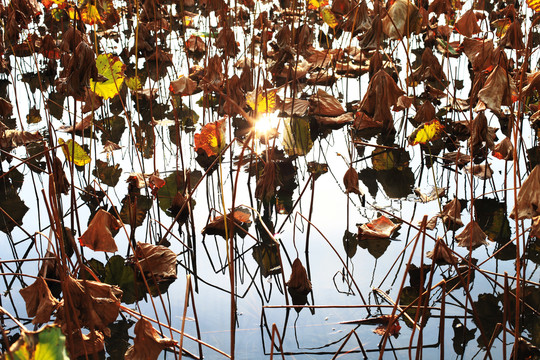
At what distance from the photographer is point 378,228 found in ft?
4.40

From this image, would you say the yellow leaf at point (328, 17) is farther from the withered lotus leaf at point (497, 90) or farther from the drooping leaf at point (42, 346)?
the drooping leaf at point (42, 346)

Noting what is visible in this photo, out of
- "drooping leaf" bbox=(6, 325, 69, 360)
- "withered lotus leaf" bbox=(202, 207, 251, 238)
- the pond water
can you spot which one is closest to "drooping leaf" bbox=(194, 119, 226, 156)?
the pond water

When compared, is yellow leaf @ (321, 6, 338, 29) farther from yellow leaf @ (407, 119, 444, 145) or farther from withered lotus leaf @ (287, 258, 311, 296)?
withered lotus leaf @ (287, 258, 311, 296)

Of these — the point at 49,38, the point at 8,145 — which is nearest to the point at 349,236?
the point at 8,145

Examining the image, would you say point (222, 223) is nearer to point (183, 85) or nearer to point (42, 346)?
point (183, 85)

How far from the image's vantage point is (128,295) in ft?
3.58

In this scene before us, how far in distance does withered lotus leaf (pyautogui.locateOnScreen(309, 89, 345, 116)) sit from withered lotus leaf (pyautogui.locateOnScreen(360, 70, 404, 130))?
0.65m

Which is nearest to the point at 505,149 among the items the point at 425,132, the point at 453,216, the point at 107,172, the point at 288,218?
the point at 425,132

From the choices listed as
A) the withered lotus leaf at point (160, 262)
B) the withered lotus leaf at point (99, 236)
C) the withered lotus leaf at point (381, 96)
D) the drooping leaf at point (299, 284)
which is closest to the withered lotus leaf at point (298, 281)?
the drooping leaf at point (299, 284)

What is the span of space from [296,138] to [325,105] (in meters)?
0.32

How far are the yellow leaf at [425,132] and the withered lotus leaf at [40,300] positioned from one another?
46.0 inches

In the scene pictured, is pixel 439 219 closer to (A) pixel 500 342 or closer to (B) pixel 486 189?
(B) pixel 486 189

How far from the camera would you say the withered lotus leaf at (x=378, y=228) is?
4.32 feet

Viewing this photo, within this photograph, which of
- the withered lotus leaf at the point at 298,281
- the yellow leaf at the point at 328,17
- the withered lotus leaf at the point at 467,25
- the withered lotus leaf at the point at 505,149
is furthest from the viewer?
the yellow leaf at the point at 328,17
